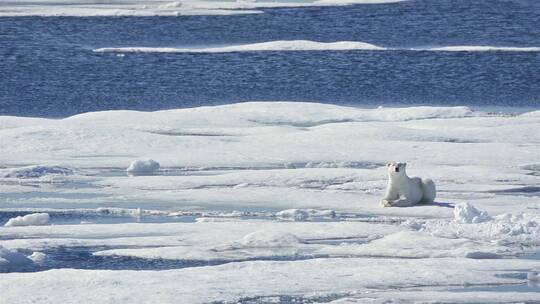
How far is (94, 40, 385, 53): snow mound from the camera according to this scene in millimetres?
25922

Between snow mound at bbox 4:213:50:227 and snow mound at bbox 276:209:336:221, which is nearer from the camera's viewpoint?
snow mound at bbox 4:213:50:227

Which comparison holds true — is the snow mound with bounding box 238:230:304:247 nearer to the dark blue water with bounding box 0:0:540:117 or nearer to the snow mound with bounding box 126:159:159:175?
the snow mound with bounding box 126:159:159:175

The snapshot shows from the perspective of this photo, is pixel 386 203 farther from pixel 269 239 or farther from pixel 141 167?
pixel 141 167

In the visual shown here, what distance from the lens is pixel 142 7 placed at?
35375 mm

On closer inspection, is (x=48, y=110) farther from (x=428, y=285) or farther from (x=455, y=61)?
(x=428, y=285)

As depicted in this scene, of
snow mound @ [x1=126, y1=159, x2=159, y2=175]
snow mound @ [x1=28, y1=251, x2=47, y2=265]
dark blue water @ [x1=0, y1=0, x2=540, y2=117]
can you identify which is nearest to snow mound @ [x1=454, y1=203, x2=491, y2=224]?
snow mound @ [x1=28, y1=251, x2=47, y2=265]

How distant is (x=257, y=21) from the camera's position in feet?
104

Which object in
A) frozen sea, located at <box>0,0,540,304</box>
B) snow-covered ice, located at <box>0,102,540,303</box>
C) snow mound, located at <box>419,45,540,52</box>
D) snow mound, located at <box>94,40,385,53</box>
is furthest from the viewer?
snow mound, located at <box>94,40,385,53</box>

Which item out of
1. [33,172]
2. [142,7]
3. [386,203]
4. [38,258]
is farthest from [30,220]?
[142,7]

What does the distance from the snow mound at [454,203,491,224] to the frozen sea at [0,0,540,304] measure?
0.02m

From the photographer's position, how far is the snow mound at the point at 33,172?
13227 millimetres

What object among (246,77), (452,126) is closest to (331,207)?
(452,126)

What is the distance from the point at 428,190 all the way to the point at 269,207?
1.28m

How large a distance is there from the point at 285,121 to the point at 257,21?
47.0ft
